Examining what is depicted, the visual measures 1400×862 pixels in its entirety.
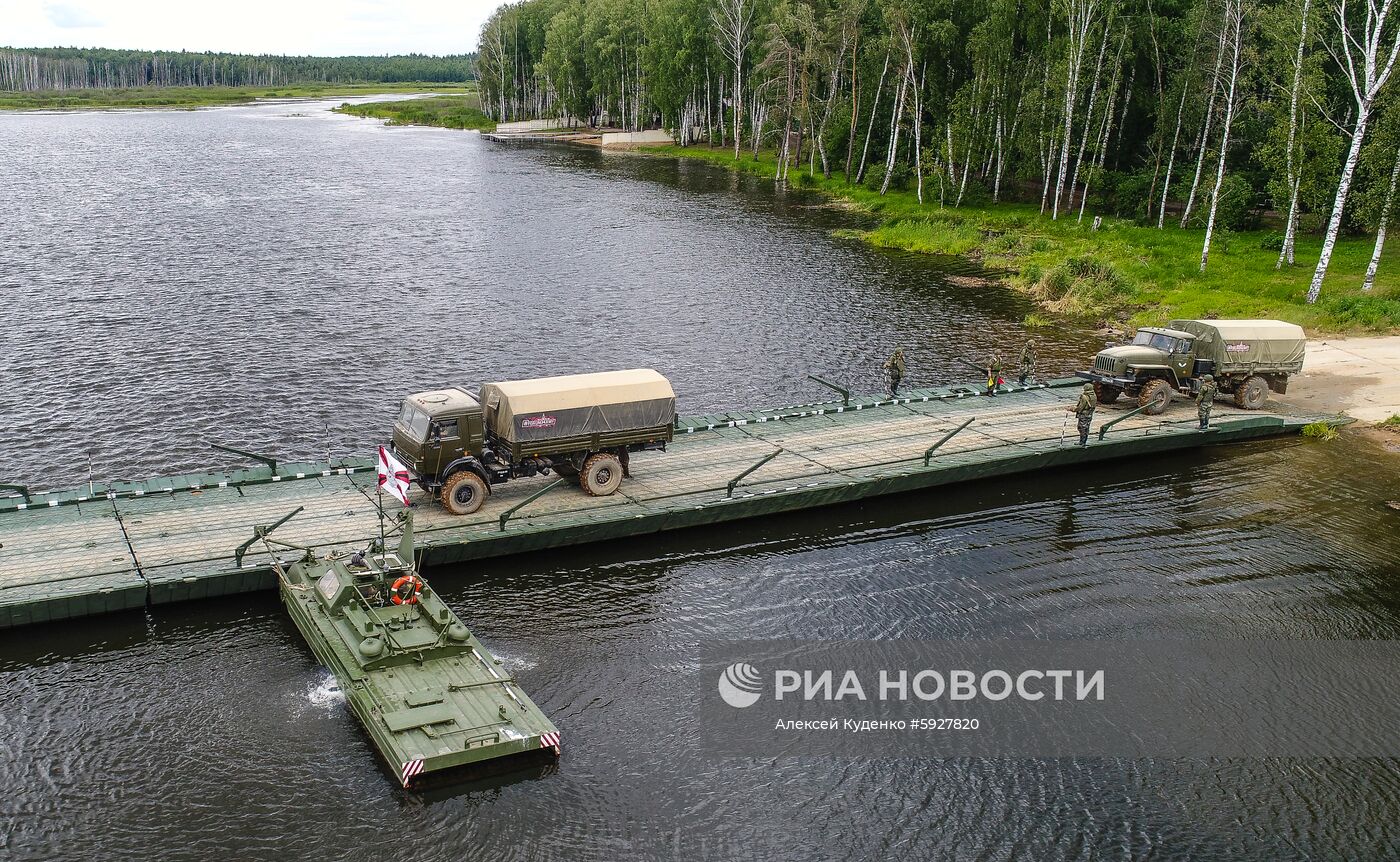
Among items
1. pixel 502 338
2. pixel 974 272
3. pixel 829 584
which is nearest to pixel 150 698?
pixel 829 584

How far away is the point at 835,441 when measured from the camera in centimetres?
3822

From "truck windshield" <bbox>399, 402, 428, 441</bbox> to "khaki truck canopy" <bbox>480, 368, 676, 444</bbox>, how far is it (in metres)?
1.99

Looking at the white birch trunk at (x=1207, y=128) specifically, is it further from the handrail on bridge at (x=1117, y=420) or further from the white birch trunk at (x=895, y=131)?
the handrail on bridge at (x=1117, y=420)

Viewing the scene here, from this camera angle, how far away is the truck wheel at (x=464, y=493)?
30.2 metres

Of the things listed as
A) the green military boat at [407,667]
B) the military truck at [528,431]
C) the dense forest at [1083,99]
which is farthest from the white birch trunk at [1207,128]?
the green military boat at [407,667]

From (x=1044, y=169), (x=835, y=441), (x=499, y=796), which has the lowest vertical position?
(x=499, y=796)

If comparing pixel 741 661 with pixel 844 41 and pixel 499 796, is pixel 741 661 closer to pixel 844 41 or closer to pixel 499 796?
pixel 499 796

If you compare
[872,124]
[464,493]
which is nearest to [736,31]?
[872,124]

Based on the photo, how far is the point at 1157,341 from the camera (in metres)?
41.4

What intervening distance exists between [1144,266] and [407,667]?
55.1 metres

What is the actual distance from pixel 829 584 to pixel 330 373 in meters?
27.7

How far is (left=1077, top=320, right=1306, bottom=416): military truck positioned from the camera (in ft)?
134

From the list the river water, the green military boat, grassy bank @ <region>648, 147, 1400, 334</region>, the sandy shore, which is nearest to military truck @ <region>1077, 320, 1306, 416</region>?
the river water

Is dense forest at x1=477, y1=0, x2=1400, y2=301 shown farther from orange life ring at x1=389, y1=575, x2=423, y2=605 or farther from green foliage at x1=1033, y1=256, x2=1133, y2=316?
orange life ring at x1=389, y1=575, x2=423, y2=605
